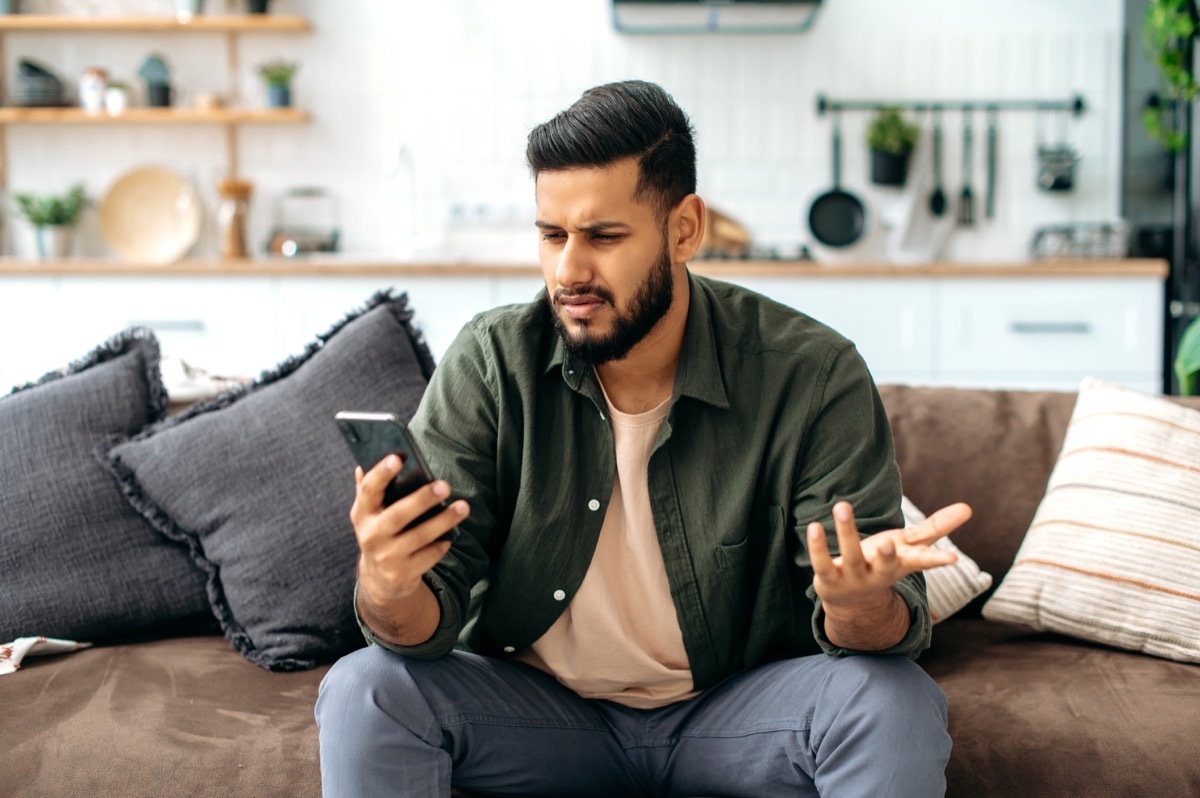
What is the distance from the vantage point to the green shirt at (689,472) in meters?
1.50

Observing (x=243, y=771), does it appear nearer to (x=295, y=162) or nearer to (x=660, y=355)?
(x=660, y=355)

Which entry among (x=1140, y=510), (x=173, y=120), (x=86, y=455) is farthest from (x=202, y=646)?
(x=173, y=120)

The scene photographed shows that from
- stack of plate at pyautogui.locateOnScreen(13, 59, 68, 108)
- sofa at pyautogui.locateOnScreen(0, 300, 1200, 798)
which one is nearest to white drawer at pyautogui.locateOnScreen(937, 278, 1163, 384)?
sofa at pyautogui.locateOnScreen(0, 300, 1200, 798)

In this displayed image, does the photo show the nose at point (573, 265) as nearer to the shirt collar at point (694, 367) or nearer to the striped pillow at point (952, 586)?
the shirt collar at point (694, 367)

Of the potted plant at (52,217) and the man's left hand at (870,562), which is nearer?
the man's left hand at (870,562)

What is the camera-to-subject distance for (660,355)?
161 centimetres

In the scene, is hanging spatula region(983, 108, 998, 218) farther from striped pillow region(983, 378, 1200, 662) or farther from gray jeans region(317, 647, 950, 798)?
gray jeans region(317, 647, 950, 798)

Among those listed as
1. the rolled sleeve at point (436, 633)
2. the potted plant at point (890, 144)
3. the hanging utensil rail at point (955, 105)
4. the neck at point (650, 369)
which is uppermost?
the hanging utensil rail at point (955, 105)

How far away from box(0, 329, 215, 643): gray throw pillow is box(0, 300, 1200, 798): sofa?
0.06 meters

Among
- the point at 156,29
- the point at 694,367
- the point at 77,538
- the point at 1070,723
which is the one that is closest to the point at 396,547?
the point at 694,367

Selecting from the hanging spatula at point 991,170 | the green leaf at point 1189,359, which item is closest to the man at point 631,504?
the green leaf at point 1189,359

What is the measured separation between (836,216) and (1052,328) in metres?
0.94

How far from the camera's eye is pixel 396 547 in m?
1.23

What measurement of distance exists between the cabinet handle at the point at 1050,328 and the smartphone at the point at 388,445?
3063mm
